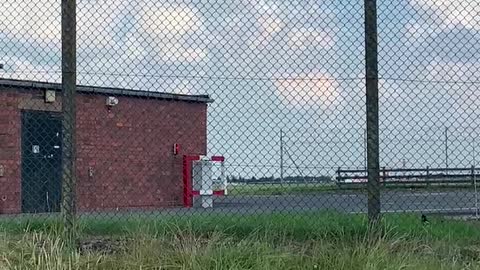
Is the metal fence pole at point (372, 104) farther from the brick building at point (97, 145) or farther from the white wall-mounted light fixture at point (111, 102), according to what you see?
the white wall-mounted light fixture at point (111, 102)

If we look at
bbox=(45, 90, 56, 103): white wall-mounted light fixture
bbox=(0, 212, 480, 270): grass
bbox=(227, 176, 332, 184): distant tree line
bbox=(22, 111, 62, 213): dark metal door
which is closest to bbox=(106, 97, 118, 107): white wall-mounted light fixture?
bbox=(22, 111, 62, 213): dark metal door

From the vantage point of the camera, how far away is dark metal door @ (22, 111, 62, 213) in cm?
1744

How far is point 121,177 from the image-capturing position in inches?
752

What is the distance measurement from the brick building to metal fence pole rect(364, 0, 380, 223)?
34.1ft

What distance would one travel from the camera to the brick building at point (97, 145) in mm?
17578

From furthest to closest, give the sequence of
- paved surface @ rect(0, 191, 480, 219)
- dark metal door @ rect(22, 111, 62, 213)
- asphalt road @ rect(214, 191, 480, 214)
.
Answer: dark metal door @ rect(22, 111, 62, 213) < asphalt road @ rect(214, 191, 480, 214) < paved surface @ rect(0, 191, 480, 219)

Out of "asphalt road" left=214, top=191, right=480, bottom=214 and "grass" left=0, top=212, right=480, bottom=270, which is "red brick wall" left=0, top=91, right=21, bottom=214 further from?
"grass" left=0, top=212, right=480, bottom=270

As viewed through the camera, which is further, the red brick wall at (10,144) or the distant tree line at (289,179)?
the red brick wall at (10,144)

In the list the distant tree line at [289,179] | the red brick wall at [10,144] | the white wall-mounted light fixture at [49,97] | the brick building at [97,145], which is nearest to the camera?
the distant tree line at [289,179]

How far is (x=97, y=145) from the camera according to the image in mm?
19062

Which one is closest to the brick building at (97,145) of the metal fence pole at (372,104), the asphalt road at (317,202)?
the asphalt road at (317,202)

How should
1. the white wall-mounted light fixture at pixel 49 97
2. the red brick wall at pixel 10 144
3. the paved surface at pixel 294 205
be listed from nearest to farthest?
1. the paved surface at pixel 294 205
2. the red brick wall at pixel 10 144
3. the white wall-mounted light fixture at pixel 49 97

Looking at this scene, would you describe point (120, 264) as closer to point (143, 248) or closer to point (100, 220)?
point (143, 248)

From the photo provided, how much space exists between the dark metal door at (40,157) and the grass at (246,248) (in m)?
11.0
